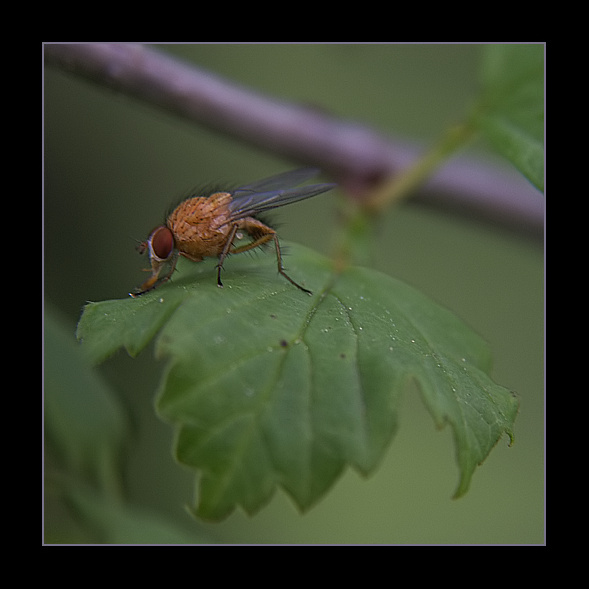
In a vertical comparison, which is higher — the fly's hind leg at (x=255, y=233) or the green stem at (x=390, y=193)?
the green stem at (x=390, y=193)

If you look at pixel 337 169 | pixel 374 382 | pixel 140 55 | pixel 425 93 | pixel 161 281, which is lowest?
pixel 374 382

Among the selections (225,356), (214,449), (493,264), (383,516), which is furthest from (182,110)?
(493,264)

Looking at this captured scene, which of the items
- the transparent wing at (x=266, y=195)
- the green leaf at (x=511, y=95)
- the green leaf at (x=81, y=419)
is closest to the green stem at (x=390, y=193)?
the green leaf at (x=511, y=95)

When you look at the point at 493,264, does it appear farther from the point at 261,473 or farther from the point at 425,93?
the point at 261,473

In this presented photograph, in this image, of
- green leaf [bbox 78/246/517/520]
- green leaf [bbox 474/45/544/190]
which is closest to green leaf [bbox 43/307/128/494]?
green leaf [bbox 78/246/517/520]

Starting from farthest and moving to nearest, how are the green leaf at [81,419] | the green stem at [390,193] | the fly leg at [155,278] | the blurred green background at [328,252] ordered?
the blurred green background at [328,252], the green stem at [390,193], the green leaf at [81,419], the fly leg at [155,278]

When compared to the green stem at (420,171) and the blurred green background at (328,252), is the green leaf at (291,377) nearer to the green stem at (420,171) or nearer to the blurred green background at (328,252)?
the blurred green background at (328,252)

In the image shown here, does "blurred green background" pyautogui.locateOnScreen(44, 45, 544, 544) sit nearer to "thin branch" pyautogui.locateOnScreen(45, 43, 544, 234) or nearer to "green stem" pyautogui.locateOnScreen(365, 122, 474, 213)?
"thin branch" pyautogui.locateOnScreen(45, 43, 544, 234)
